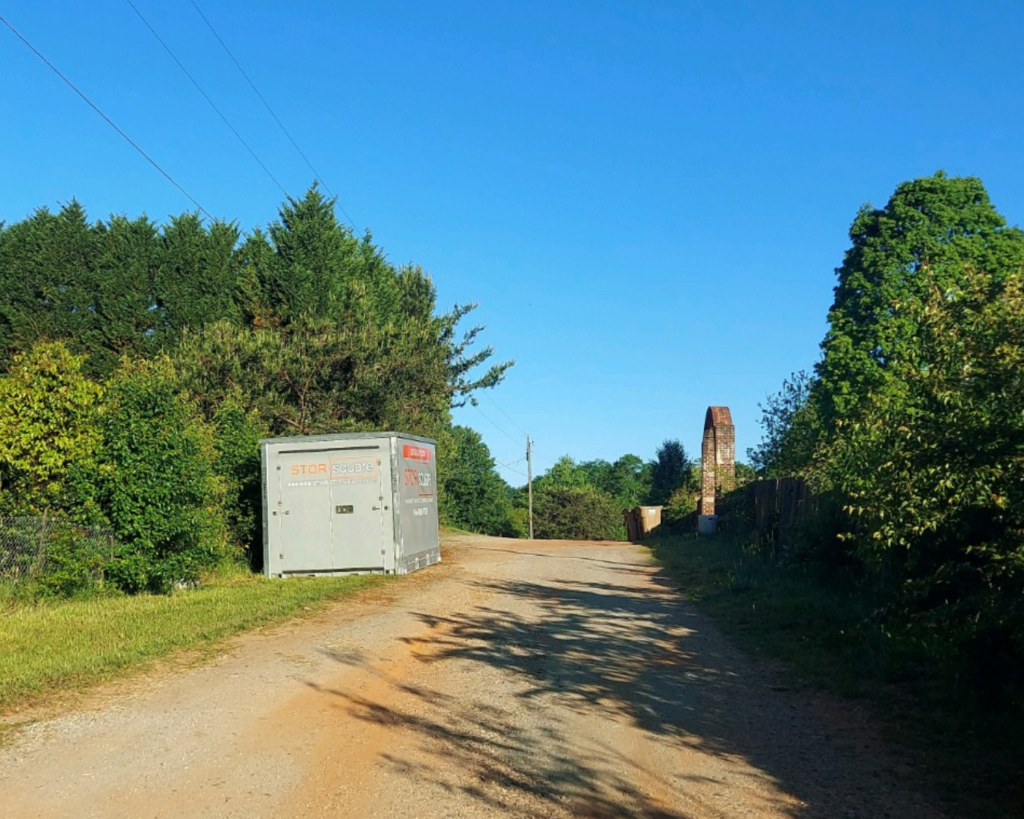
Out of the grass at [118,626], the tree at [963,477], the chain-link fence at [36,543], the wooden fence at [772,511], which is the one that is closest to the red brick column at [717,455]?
the wooden fence at [772,511]

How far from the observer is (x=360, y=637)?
35.8ft

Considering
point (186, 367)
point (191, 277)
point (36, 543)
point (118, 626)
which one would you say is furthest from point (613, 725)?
point (191, 277)

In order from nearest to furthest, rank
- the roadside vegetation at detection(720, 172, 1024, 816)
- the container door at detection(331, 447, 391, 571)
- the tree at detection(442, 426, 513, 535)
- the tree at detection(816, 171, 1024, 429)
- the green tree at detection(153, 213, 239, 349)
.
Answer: the roadside vegetation at detection(720, 172, 1024, 816) → the container door at detection(331, 447, 391, 571) → the tree at detection(816, 171, 1024, 429) → the green tree at detection(153, 213, 239, 349) → the tree at detection(442, 426, 513, 535)

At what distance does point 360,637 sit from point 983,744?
22.5 ft

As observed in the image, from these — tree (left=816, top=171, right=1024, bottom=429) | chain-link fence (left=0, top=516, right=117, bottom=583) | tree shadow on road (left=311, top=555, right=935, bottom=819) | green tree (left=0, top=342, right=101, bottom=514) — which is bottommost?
tree shadow on road (left=311, top=555, right=935, bottom=819)

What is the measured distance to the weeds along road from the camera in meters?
5.36

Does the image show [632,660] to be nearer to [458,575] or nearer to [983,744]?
[983,744]

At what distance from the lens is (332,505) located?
1808cm

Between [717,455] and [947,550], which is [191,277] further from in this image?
[947,550]

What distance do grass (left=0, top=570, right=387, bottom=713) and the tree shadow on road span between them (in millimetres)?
2682

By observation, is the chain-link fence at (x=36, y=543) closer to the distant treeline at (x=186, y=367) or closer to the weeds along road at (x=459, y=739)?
the distant treeline at (x=186, y=367)

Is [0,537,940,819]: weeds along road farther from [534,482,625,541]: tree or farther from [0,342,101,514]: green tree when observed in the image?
[534,482,625,541]: tree

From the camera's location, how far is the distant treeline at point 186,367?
14914mm

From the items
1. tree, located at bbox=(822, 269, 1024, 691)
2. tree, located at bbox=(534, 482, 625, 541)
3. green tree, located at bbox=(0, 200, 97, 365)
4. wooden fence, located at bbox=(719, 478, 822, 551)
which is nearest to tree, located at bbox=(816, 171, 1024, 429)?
wooden fence, located at bbox=(719, 478, 822, 551)
